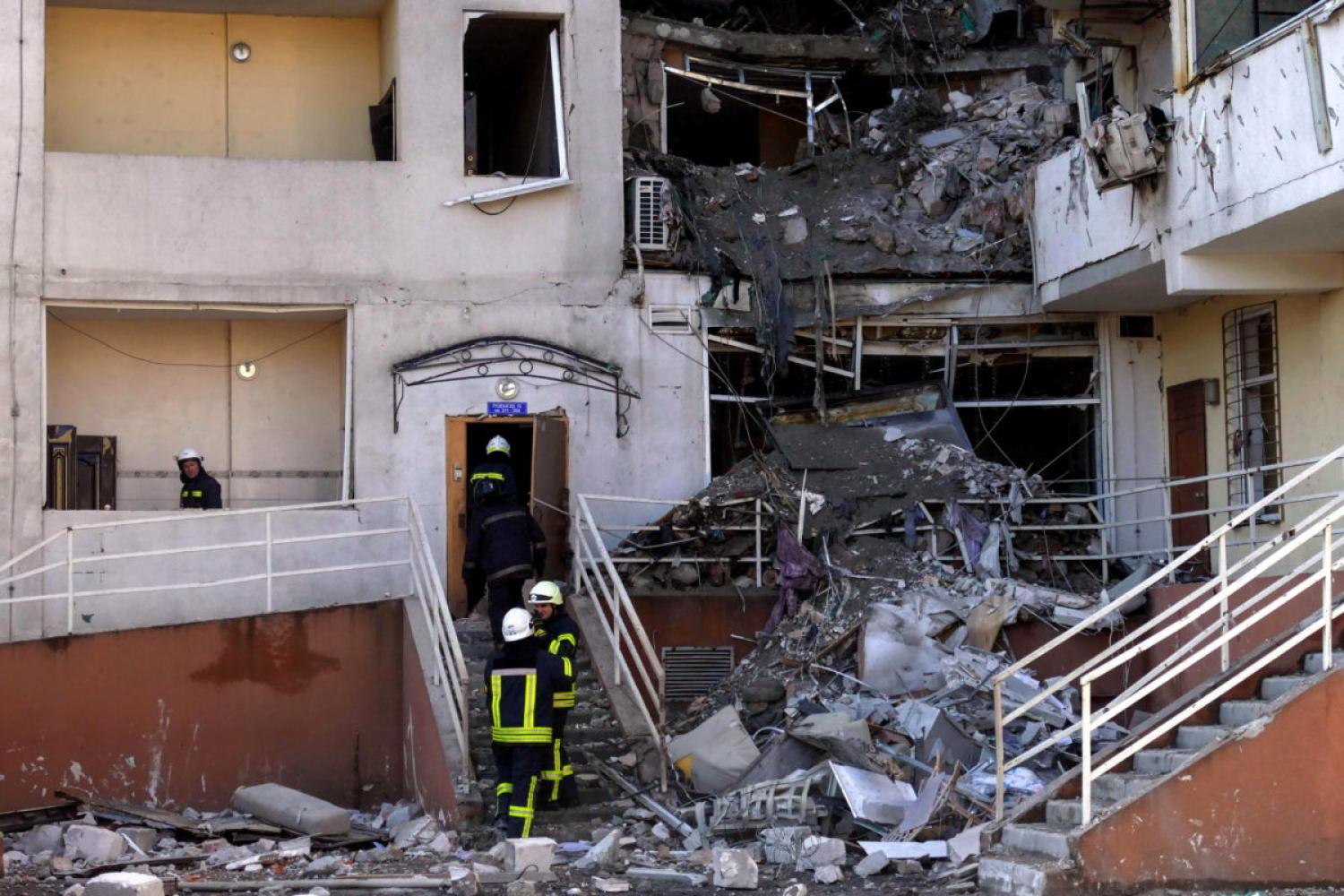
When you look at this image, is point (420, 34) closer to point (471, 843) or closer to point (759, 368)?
point (759, 368)

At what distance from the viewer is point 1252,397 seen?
1697cm

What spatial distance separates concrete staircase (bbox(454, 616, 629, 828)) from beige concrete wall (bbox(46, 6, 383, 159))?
6.06 meters

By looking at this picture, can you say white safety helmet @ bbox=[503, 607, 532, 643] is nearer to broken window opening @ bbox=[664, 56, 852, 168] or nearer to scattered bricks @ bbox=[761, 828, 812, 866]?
scattered bricks @ bbox=[761, 828, 812, 866]

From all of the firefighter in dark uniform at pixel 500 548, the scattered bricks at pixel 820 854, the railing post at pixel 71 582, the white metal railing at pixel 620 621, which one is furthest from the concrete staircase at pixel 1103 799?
the railing post at pixel 71 582

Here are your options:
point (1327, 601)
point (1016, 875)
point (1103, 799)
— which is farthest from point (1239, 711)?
point (1016, 875)

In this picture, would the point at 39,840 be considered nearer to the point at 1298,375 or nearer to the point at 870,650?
the point at 870,650

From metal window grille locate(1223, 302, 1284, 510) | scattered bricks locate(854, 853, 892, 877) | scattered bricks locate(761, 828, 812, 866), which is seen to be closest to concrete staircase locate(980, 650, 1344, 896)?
scattered bricks locate(854, 853, 892, 877)

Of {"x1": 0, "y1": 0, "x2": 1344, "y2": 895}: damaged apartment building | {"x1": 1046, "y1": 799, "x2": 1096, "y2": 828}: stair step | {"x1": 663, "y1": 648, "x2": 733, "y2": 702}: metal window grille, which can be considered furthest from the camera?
{"x1": 663, "y1": 648, "x2": 733, "y2": 702}: metal window grille

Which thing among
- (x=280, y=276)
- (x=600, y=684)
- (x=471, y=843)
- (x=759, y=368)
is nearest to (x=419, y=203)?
(x=280, y=276)

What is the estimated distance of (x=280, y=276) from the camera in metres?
17.5

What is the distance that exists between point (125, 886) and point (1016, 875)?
484 cm

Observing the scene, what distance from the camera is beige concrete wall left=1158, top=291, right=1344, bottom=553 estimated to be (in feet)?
51.0

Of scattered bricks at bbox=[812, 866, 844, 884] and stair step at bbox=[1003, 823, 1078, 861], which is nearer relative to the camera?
stair step at bbox=[1003, 823, 1078, 861]

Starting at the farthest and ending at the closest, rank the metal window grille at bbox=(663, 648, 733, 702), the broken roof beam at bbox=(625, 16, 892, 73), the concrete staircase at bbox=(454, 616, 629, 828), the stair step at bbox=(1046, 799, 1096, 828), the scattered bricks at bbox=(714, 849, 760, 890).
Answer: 1. the broken roof beam at bbox=(625, 16, 892, 73)
2. the metal window grille at bbox=(663, 648, 733, 702)
3. the concrete staircase at bbox=(454, 616, 629, 828)
4. the scattered bricks at bbox=(714, 849, 760, 890)
5. the stair step at bbox=(1046, 799, 1096, 828)
